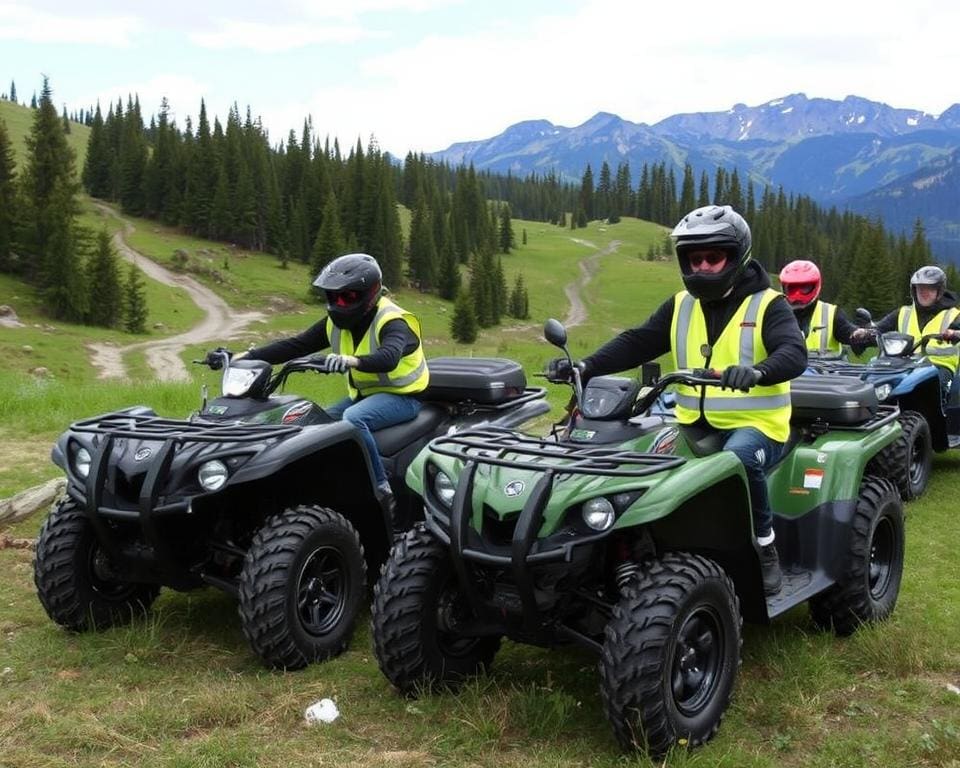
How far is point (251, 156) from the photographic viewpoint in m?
91.2

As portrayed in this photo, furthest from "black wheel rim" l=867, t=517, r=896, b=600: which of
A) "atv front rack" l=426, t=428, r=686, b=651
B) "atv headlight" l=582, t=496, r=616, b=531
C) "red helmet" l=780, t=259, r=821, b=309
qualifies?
"red helmet" l=780, t=259, r=821, b=309

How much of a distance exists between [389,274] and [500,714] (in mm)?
78483

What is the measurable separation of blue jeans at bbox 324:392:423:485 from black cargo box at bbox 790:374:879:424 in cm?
252

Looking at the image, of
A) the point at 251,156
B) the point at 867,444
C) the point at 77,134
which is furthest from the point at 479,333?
the point at 77,134

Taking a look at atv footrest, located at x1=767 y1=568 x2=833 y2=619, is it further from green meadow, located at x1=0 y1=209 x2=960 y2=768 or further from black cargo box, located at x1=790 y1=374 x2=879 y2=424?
black cargo box, located at x1=790 y1=374 x2=879 y2=424

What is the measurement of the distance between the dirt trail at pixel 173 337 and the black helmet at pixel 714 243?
65.3 ft

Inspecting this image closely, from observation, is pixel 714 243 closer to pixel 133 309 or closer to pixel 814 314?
pixel 814 314

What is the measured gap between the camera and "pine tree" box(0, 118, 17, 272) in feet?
182

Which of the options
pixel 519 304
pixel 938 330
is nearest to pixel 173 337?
pixel 519 304

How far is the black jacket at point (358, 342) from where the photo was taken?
20.9ft

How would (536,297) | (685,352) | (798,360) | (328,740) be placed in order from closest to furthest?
1. (328,740)
2. (798,360)
3. (685,352)
4. (536,297)

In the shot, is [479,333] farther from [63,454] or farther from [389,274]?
[63,454]

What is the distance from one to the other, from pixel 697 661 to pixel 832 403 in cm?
237

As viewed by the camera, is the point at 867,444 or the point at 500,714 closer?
the point at 500,714
